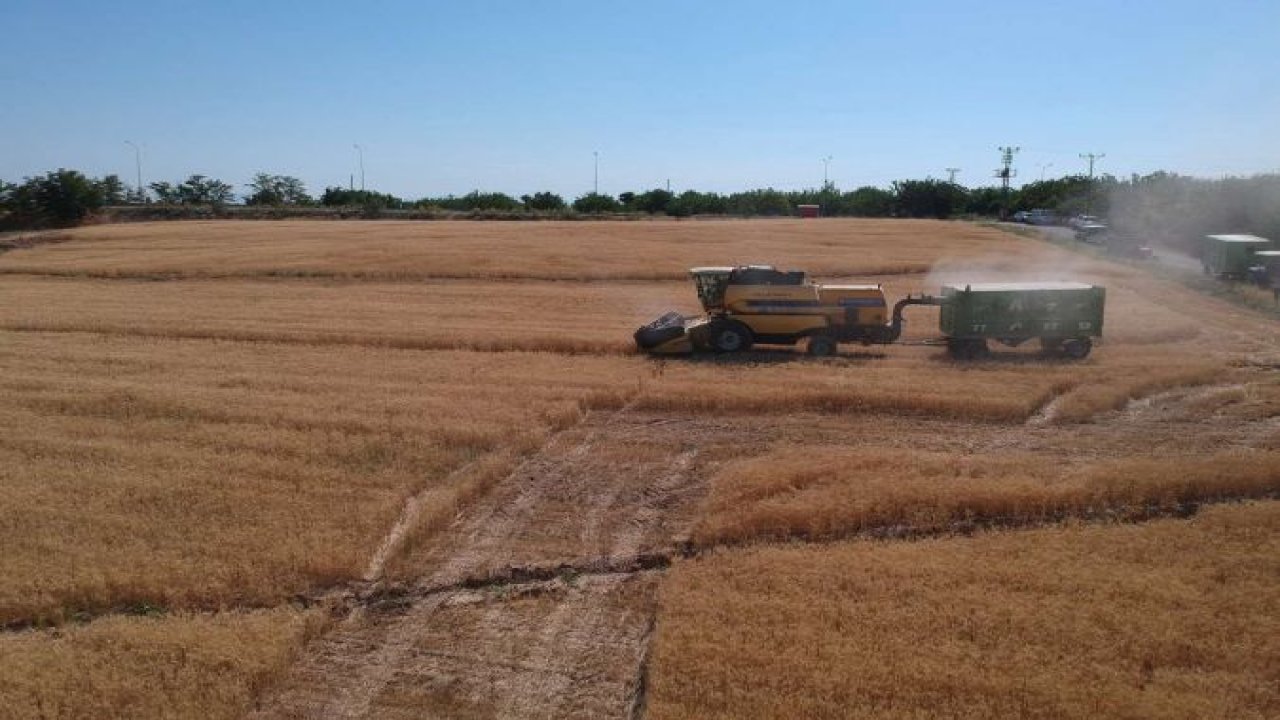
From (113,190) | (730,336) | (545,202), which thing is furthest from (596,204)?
(730,336)

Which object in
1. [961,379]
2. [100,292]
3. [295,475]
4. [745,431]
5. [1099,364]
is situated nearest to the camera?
[295,475]

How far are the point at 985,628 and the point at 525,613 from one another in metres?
4.51

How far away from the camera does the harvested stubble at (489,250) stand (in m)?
39.9

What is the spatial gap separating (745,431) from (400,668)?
857 centimetres

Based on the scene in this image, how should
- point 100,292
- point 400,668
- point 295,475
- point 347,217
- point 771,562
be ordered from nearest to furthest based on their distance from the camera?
point 400,668 < point 771,562 < point 295,475 < point 100,292 < point 347,217

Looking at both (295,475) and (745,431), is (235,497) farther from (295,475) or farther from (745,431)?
(745,431)

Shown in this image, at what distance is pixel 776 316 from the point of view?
22.2 meters

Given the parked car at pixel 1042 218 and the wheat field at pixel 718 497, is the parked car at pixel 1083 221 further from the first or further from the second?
the wheat field at pixel 718 497

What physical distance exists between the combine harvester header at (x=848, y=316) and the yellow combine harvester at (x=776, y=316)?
0.02 m

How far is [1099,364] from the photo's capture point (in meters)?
21.2

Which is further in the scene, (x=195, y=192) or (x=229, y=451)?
(x=195, y=192)

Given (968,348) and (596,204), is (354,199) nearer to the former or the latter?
(596,204)

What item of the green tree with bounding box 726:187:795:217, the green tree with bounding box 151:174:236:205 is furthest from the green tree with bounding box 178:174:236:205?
the green tree with bounding box 726:187:795:217

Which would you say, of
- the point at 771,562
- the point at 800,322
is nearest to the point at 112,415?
the point at 771,562
